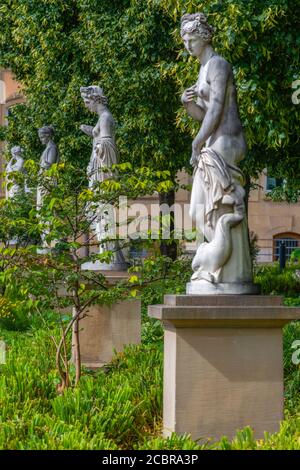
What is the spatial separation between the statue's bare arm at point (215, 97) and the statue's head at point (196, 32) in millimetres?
237

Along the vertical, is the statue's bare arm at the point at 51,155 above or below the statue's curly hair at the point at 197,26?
above

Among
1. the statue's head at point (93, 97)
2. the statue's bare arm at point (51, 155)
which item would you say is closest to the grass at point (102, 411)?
the statue's head at point (93, 97)

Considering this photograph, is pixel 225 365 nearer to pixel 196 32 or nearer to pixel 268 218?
pixel 196 32

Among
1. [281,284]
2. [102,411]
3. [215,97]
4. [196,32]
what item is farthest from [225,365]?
[281,284]

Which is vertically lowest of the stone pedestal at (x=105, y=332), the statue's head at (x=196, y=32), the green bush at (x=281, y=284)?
the stone pedestal at (x=105, y=332)

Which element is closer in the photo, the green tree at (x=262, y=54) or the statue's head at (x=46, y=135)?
the green tree at (x=262, y=54)

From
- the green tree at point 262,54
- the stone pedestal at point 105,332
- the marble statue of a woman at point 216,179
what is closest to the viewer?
the marble statue of a woman at point 216,179

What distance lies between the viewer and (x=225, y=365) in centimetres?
719

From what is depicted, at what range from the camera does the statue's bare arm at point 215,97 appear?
7.52 m

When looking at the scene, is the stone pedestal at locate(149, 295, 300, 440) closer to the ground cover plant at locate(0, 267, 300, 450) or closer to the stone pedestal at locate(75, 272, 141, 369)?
the ground cover plant at locate(0, 267, 300, 450)

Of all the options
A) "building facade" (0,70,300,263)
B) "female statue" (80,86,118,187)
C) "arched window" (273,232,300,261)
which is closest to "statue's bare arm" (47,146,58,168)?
"female statue" (80,86,118,187)

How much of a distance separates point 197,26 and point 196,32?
0.05 metres

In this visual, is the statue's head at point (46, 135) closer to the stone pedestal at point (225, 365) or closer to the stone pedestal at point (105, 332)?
the stone pedestal at point (105, 332)
